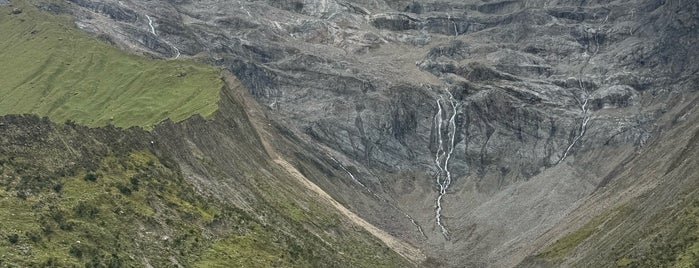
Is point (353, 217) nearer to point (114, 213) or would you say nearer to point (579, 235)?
point (579, 235)

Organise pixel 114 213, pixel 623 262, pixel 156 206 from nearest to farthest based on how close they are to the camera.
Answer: pixel 114 213
pixel 156 206
pixel 623 262

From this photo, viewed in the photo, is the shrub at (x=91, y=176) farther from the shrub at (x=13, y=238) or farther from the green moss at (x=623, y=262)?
the green moss at (x=623, y=262)

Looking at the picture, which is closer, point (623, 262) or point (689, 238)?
point (689, 238)

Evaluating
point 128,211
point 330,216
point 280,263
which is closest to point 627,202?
point 330,216

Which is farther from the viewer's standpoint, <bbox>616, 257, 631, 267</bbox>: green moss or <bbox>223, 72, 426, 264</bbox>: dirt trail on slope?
<bbox>223, 72, 426, 264</bbox>: dirt trail on slope

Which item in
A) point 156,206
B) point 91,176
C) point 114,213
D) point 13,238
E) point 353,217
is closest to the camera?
point 13,238

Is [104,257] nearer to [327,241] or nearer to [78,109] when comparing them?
[327,241]

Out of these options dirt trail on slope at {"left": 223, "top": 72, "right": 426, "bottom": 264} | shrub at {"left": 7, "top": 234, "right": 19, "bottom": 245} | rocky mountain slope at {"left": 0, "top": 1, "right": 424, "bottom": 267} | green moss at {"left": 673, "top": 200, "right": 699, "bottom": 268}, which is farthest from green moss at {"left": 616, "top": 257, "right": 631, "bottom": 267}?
shrub at {"left": 7, "top": 234, "right": 19, "bottom": 245}

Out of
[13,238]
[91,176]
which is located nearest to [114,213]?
[91,176]

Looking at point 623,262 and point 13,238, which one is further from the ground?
point 13,238

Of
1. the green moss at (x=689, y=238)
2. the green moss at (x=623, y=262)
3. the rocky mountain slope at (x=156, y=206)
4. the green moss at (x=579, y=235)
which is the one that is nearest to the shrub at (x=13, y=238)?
the rocky mountain slope at (x=156, y=206)

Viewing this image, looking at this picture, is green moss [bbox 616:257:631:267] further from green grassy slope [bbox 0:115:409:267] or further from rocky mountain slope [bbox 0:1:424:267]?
rocky mountain slope [bbox 0:1:424:267]
